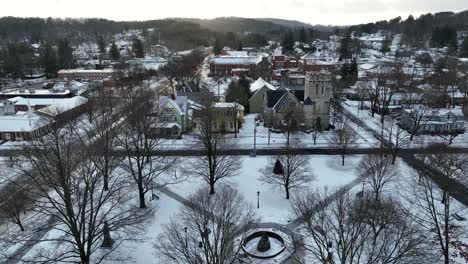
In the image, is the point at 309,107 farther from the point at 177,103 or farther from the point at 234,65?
the point at 234,65

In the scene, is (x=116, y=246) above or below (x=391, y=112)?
below

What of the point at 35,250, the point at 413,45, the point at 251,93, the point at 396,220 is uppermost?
the point at 413,45

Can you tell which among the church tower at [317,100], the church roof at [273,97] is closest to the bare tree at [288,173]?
the church tower at [317,100]

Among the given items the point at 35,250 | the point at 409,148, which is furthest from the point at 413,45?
the point at 35,250

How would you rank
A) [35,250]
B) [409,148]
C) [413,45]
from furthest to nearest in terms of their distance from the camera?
[413,45] < [409,148] < [35,250]

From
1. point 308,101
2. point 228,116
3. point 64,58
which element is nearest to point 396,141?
point 308,101

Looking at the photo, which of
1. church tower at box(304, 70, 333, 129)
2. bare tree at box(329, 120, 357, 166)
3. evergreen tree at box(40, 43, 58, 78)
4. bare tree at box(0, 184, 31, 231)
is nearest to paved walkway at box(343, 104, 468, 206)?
bare tree at box(329, 120, 357, 166)

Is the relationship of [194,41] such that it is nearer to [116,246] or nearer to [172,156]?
[172,156]
